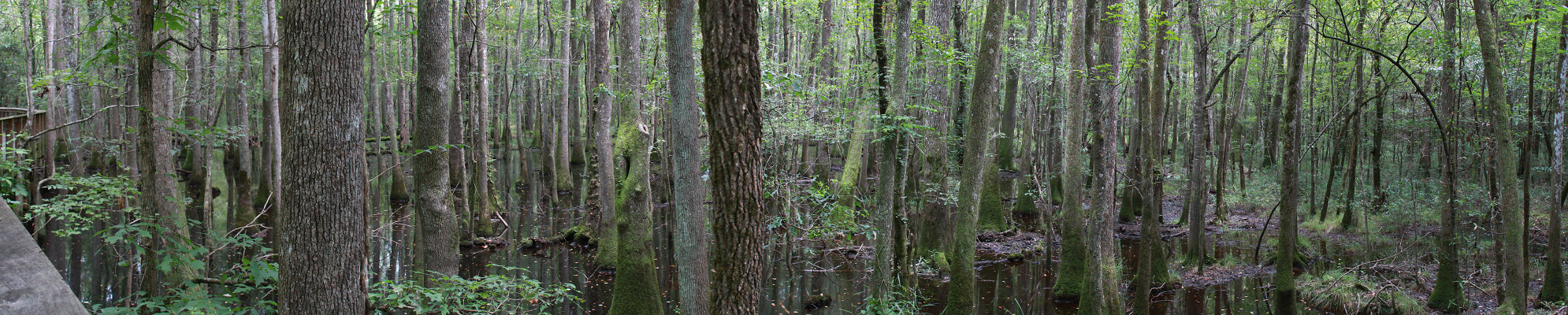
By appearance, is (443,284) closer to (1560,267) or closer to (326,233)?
(326,233)

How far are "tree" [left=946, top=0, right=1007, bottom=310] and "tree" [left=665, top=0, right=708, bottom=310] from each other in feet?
12.2

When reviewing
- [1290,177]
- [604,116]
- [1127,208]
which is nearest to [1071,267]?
[1290,177]

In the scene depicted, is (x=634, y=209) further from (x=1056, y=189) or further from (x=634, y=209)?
(x=1056, y=189)

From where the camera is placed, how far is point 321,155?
13.2 feet

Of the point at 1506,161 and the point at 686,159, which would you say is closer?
the point at 686,159

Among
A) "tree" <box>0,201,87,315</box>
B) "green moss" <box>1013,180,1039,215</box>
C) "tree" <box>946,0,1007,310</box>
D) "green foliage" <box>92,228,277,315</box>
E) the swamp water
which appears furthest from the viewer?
"green moss" <box>1013,180,1039,215</box>

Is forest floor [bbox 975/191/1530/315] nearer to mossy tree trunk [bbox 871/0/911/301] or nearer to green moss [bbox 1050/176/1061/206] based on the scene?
green moss [bbox 1050/176/1061/206]

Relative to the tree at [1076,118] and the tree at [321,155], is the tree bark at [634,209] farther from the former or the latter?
the tree at [1076,118]

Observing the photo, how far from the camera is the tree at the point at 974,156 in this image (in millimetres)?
7449

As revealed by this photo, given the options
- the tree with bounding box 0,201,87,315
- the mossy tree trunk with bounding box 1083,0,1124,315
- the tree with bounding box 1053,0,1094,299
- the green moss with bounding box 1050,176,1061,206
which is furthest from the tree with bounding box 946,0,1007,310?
the green moss with bounding box 1050,176,1061,206

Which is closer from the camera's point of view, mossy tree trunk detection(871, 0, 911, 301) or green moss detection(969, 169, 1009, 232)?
mossy tree trunk detection(871, 0, 911, 301)

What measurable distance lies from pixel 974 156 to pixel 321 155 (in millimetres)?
5740

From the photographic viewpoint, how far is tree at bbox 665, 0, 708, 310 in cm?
411

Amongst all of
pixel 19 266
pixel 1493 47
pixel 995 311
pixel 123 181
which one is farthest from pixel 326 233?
pixel 1493 47
